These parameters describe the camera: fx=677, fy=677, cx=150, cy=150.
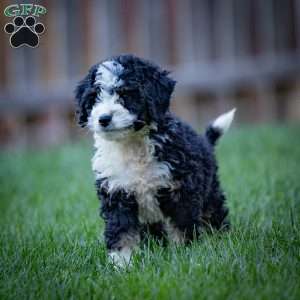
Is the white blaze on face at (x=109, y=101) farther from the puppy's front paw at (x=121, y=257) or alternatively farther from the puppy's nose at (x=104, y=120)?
the puppy's front paw at (x=121, y=257)

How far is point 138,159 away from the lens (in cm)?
468

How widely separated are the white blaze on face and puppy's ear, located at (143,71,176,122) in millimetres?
180

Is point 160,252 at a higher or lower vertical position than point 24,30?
lower

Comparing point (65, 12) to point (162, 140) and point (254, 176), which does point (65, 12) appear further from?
point (162, 140)

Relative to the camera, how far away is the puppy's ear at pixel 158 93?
4.59 m

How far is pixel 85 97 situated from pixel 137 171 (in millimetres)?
637

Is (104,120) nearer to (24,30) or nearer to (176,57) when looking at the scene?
(24,30)

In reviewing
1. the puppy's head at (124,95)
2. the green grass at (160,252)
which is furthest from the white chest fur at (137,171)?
the green grass at (160,252)

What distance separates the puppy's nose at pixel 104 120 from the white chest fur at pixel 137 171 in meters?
0.37

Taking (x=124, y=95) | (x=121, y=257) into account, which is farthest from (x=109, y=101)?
(x=121, y=257)

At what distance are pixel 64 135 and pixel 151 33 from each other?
118 inches

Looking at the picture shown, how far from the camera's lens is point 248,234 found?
4785mm

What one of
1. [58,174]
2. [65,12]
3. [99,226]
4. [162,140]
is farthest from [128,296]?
[65,12]

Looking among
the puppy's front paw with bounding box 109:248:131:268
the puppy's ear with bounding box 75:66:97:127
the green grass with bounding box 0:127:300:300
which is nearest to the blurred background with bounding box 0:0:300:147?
the green grass with bounding box 0:127:300:300
